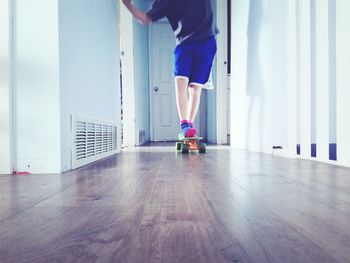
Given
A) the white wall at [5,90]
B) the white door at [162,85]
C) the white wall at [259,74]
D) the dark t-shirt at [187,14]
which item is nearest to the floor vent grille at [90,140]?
the white wall at [5,90]

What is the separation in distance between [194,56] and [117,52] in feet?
2.26

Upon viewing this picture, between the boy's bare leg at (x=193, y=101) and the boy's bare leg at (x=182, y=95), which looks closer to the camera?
the boy's bare leg at (x=182, y=95)

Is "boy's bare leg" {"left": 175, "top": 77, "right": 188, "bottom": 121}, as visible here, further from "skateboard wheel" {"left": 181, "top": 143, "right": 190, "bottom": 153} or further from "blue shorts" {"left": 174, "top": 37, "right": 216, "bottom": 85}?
"skateboard wheel" {"left": 181, "top": 143, "right": 190, "bottom": 153}

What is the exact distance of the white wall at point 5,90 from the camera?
124 centimetres

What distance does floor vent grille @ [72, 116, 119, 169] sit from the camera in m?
1.48

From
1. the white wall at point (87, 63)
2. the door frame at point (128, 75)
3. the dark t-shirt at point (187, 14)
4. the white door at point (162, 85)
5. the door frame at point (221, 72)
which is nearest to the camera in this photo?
the white wall at point (87, 63)

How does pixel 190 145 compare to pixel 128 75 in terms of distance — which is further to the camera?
pixel 128 75

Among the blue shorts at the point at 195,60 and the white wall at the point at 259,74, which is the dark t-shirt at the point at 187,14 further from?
the white wall at the point at 259,74

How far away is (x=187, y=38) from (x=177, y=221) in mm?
2299

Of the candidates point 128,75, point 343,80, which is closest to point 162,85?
point 128,75

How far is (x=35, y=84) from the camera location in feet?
4.16

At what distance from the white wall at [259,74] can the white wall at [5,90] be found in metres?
1.62

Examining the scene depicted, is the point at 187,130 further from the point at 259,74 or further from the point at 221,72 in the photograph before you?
the point at 221,72

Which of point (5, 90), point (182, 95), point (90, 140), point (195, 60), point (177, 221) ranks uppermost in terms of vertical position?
point (195, 60)
